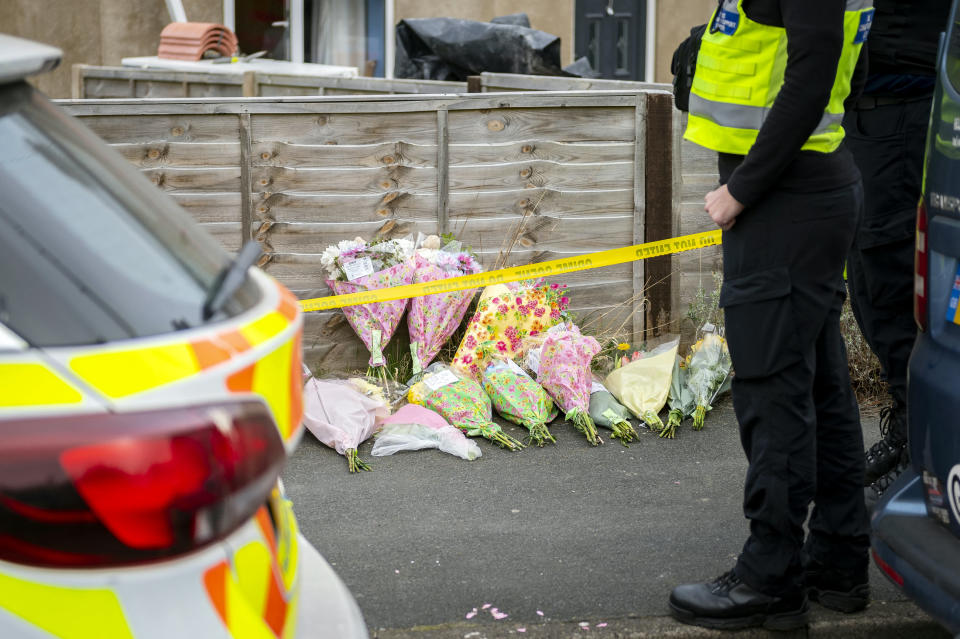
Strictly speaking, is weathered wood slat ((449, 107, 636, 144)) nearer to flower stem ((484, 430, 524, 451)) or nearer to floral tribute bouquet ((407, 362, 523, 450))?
floral tribute bouquet ((407, 362, 523, 450))

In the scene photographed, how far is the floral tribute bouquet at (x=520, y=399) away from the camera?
5.08 m

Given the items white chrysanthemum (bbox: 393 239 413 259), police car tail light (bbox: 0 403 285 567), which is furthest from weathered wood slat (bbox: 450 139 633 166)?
police car tail light (bbox: 0 403 285 567)

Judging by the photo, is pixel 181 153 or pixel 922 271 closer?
pixel 922 271

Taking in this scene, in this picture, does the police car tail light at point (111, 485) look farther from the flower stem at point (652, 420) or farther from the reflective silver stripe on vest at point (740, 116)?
the flower stem at point (652, 420)

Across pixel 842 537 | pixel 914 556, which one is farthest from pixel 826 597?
pixel 914 556

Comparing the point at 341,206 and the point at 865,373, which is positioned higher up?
the point at 341,206

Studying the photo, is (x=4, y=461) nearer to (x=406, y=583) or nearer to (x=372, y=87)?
(x=406, y=583)

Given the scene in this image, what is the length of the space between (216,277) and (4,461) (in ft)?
1.53

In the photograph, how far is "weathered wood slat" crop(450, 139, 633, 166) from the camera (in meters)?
5.83

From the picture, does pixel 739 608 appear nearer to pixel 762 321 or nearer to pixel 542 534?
pixel 762 321

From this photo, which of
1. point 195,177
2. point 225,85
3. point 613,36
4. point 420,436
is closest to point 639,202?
point 420,436

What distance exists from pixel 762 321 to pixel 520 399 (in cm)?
227

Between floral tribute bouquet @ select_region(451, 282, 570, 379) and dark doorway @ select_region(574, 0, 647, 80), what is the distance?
24.1ft

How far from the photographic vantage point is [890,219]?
3967 millimetres
